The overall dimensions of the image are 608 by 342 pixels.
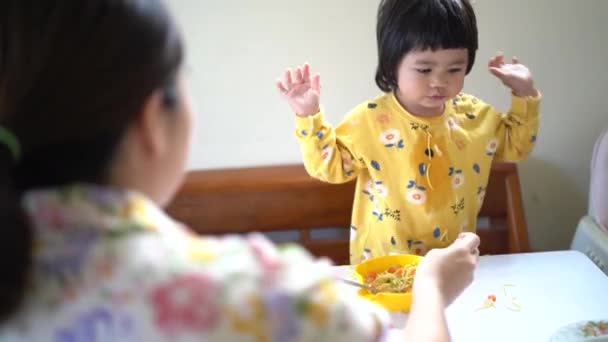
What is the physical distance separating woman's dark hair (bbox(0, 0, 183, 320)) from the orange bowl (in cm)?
59

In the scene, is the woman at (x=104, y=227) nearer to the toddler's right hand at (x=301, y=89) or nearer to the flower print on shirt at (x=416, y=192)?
the toddler's right hand at (x=301, y=89)

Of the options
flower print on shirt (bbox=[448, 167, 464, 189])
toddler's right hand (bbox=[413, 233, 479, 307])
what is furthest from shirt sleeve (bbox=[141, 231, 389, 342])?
flower print on shirt (bbox=[448, 167, 464, 189])

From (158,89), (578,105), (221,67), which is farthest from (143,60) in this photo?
(578,105)

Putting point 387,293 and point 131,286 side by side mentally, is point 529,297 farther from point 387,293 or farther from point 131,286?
point 131,286

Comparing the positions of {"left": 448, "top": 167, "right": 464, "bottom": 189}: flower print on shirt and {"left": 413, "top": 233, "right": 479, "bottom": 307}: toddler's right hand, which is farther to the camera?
{"left": 448, "top": 167, "right": 464, "bottom": 189}: flower print on shirt

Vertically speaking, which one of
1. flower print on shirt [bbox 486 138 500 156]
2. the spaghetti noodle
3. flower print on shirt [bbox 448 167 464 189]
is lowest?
the spaghetti noodle

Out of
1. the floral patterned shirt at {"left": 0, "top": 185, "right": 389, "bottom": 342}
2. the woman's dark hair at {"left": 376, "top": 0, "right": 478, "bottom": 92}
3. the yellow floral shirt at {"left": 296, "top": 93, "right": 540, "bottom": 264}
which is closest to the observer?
the floral patterned shirt at {"left": 0, "top": 185, "right": 389, "bottom": 342}

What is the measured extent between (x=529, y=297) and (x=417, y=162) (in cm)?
34

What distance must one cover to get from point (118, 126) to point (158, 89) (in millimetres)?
47

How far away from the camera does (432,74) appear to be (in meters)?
1.17

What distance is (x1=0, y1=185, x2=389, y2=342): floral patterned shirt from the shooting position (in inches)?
17.1

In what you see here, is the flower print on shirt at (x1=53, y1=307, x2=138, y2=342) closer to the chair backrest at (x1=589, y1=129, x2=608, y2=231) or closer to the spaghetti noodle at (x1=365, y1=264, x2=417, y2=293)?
the spaghetti noodle at (x1=365, y1=264, x2=417, y2=293)

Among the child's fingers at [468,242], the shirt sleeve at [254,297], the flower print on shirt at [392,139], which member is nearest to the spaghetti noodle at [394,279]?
the child's fingers at [468,242]

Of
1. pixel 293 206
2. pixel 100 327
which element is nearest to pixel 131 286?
pixel 100 327
